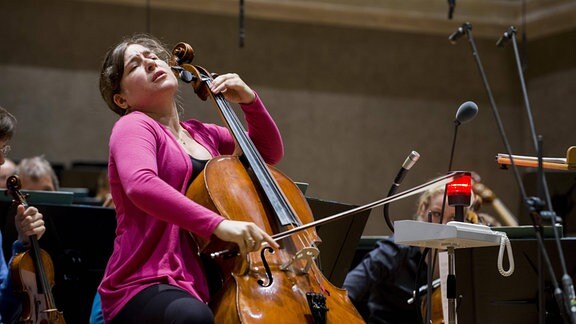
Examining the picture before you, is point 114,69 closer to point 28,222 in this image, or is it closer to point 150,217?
point 150,217

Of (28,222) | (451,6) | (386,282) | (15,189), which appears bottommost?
(386,282)

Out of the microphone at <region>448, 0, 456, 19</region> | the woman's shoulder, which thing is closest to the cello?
the woman's shoulder

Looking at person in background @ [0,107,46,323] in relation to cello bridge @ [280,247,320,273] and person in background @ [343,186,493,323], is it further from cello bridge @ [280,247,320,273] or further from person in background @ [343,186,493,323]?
person in background @ [343,186,493,323]

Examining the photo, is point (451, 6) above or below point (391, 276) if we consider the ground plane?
above

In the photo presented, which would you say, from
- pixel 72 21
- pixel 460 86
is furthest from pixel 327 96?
pixel 72 21

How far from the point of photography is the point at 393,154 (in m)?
7.65

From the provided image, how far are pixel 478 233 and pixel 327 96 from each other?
528cm

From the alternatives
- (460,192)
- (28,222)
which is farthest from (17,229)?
(460,192)

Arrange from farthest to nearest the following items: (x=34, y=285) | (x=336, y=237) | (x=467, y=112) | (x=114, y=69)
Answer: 1. (x=336, y=237)
2. (x=34, y=285)
3. (x=467, y=112)
4. (x=114, y=69)

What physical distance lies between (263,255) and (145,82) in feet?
2.40

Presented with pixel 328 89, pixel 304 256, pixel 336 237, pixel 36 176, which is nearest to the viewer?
pixel 304 256

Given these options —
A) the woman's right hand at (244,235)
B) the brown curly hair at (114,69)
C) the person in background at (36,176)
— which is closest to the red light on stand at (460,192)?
the woman's right hand at (244,235)

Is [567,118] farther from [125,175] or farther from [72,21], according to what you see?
[125,175]

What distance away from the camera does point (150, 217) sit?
2354 millimetres
